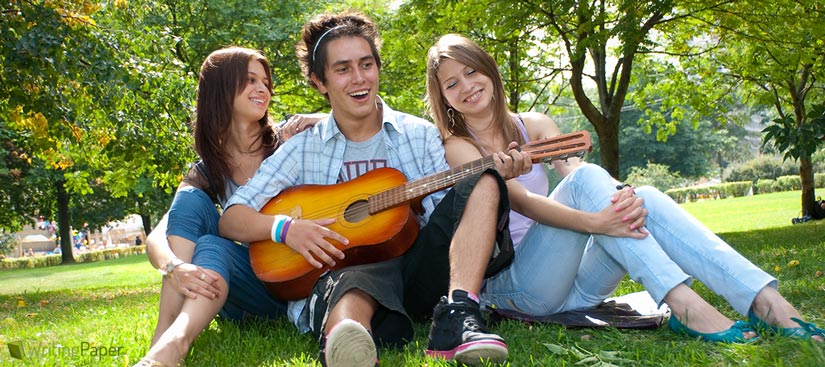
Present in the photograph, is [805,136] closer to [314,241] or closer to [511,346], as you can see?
[511,346]

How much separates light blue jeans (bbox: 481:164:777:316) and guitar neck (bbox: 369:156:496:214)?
0.43 metres

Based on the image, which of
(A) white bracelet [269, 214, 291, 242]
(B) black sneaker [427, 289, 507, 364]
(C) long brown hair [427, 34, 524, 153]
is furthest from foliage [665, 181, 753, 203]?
(B) black sneaker [427, 289, 507, 364]

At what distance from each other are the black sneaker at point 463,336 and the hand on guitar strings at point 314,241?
1.98 feet

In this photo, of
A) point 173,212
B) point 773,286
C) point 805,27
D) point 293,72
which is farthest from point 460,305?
point 293,72

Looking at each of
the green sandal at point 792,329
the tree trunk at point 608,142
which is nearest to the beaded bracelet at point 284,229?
the green sandal at point 792,329

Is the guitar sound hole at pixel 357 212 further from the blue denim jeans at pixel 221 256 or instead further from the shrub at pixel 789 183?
the shrub at pixel 789 183

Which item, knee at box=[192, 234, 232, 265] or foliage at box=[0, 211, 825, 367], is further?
knee at box=[192, 234, 232, 265]

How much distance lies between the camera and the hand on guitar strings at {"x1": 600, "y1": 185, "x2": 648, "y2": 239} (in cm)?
289

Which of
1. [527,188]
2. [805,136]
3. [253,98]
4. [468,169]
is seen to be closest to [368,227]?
[468,169]

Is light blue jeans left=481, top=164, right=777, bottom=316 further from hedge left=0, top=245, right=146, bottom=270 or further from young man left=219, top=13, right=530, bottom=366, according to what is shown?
hedge left=0, top=245, right=146, bottom=270

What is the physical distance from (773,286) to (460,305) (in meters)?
1.24

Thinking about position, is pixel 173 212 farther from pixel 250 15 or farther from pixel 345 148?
pixel 250 15

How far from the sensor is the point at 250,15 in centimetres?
1653

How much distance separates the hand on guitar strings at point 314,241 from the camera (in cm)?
312
